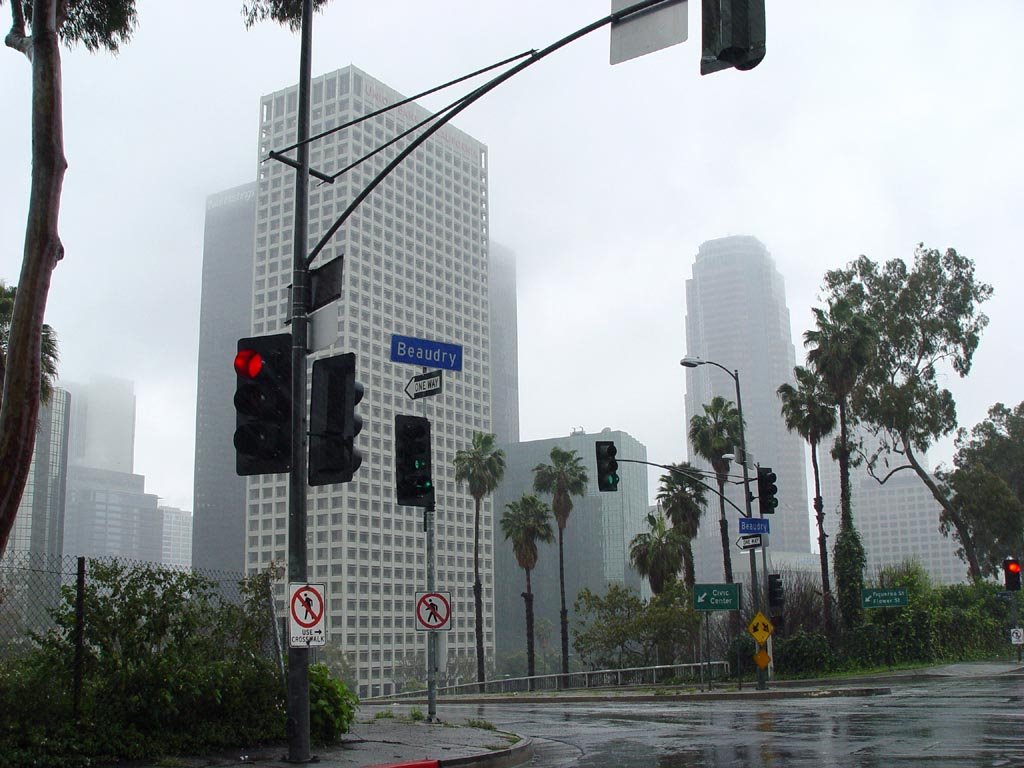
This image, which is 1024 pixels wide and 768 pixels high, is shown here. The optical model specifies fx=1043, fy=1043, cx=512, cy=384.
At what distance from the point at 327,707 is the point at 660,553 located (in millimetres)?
50046

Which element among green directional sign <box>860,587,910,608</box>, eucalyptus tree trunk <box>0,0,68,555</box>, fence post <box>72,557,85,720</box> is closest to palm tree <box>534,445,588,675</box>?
green directional sign <box>860,587,910,608</box>

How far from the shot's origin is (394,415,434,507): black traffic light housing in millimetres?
15805

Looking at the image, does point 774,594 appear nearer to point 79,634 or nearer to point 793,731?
point 793,731

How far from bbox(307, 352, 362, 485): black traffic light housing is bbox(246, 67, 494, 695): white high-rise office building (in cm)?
13372

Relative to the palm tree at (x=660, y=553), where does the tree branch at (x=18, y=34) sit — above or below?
above

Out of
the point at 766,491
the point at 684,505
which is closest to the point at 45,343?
the point at 766,491

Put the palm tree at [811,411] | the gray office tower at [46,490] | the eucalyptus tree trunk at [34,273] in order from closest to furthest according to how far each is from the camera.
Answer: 1. the eucalyptus tree trunk at [34,273]
2. the palm tree at [811,411]
3. the gray office tower at [46,490]

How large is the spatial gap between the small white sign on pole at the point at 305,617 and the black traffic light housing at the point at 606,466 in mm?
16979

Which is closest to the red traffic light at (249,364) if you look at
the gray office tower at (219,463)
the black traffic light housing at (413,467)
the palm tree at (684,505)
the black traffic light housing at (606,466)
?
the black traffic light housing at (413,467)

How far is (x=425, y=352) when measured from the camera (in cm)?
1677

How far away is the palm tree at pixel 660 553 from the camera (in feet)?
203

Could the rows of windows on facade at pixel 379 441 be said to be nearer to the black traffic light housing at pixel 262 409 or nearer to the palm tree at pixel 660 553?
the palm tree at pixel 660 553

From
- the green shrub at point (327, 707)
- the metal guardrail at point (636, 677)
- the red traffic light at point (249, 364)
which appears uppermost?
the red traffic light at point (249, 364)

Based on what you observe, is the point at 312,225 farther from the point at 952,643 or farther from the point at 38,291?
the point at 38,291
